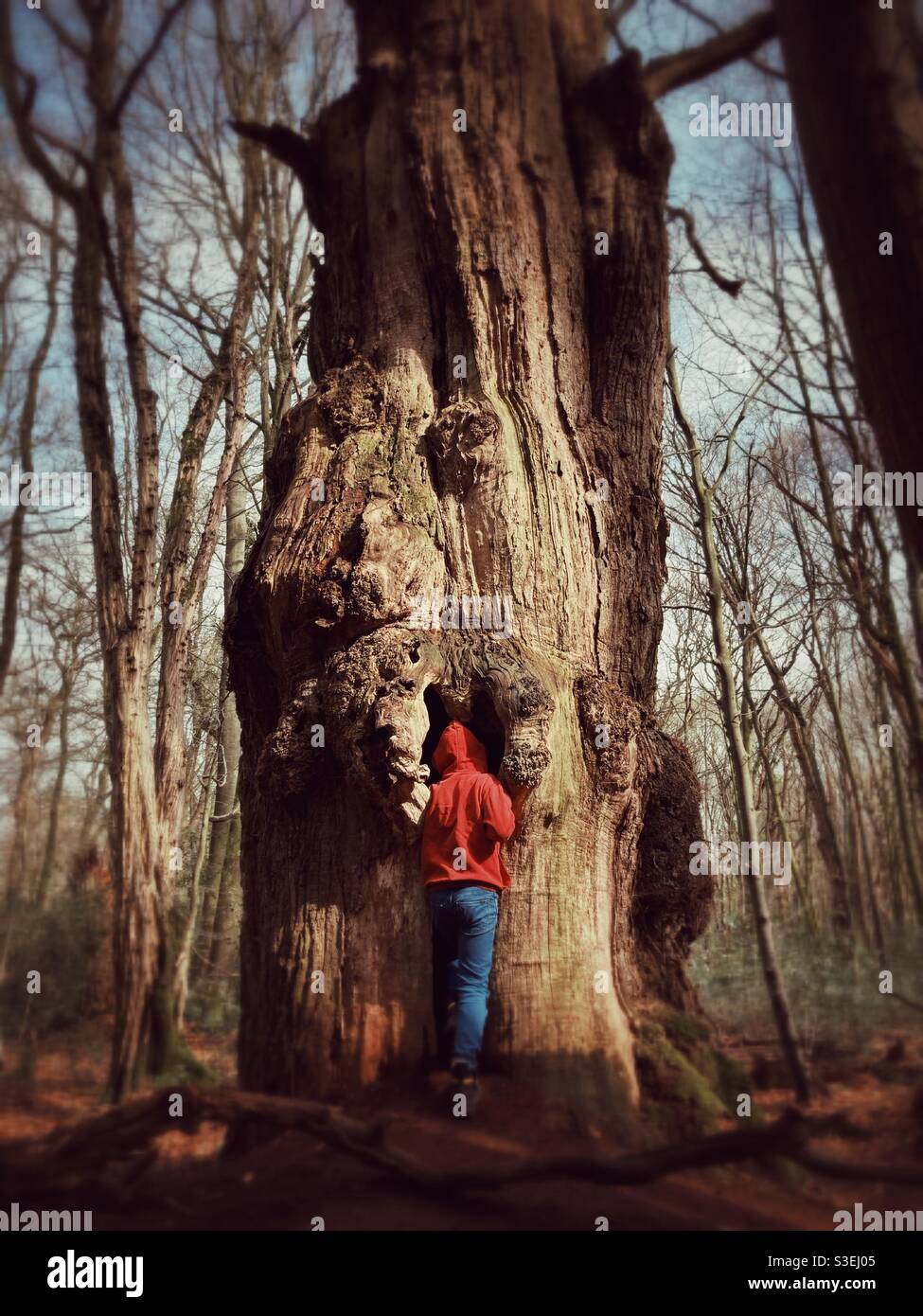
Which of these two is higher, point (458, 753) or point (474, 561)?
point (474, 561)

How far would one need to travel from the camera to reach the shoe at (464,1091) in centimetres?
420

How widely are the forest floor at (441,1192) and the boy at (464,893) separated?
0.20 m

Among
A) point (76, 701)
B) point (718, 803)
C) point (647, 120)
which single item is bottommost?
point (718, 803)

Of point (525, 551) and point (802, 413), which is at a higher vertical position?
point (802, 413)

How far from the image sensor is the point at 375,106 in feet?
18.7

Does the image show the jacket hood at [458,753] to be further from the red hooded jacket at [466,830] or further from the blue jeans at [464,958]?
the blue jeans at [464,958]

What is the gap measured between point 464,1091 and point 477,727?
1527mm

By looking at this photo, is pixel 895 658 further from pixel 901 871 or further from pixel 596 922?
pixel 596 922

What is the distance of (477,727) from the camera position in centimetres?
479

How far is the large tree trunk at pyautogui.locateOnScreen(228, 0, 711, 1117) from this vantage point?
4484 millimetres

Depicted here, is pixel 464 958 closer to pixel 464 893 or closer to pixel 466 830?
pixel 464 893

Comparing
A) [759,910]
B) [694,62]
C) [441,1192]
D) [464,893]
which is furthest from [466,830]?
[694,62]

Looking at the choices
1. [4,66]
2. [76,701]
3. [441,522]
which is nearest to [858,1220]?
[441,522]

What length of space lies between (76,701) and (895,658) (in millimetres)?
4767
